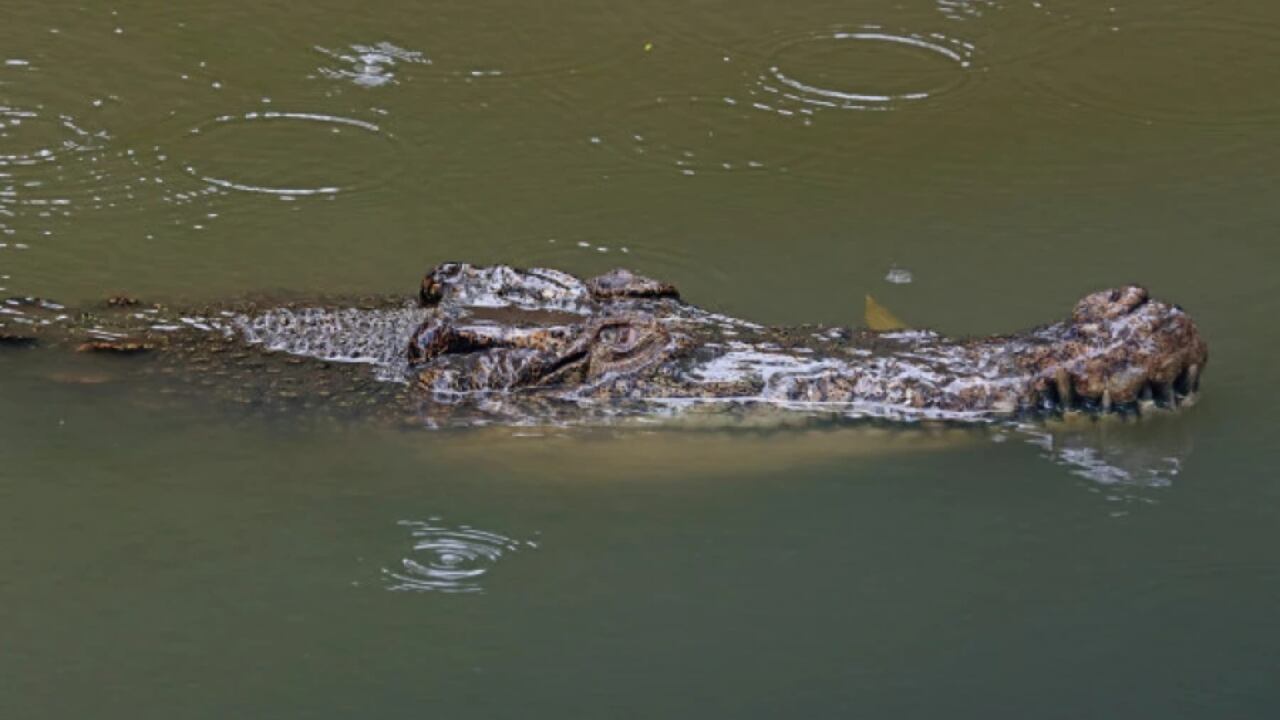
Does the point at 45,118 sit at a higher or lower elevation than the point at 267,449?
higher

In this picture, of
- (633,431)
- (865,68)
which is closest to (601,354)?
(633,431)

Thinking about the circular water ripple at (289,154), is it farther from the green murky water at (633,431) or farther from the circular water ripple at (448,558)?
the circular water ripple at (448,558)

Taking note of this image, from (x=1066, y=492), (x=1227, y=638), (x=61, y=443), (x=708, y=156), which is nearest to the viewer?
(x=1227, y=638)

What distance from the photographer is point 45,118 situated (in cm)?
859

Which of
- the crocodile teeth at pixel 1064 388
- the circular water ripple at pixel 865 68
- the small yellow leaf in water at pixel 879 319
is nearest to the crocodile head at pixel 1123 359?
the crocodile teeth at pixel 1064 388

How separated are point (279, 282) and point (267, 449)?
5.28ft

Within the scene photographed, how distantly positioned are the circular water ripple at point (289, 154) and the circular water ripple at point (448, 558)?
10.5 ft

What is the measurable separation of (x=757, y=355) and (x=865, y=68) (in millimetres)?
3666

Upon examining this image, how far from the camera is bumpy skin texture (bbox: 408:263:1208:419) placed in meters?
5.64

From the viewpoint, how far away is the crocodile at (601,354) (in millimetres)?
5680

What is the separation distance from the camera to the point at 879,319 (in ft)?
22.2

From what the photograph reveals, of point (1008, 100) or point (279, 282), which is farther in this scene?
point (1008, 100)

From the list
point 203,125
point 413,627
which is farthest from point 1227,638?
point 203,125

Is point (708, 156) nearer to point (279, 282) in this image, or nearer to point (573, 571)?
point (279, 282)
